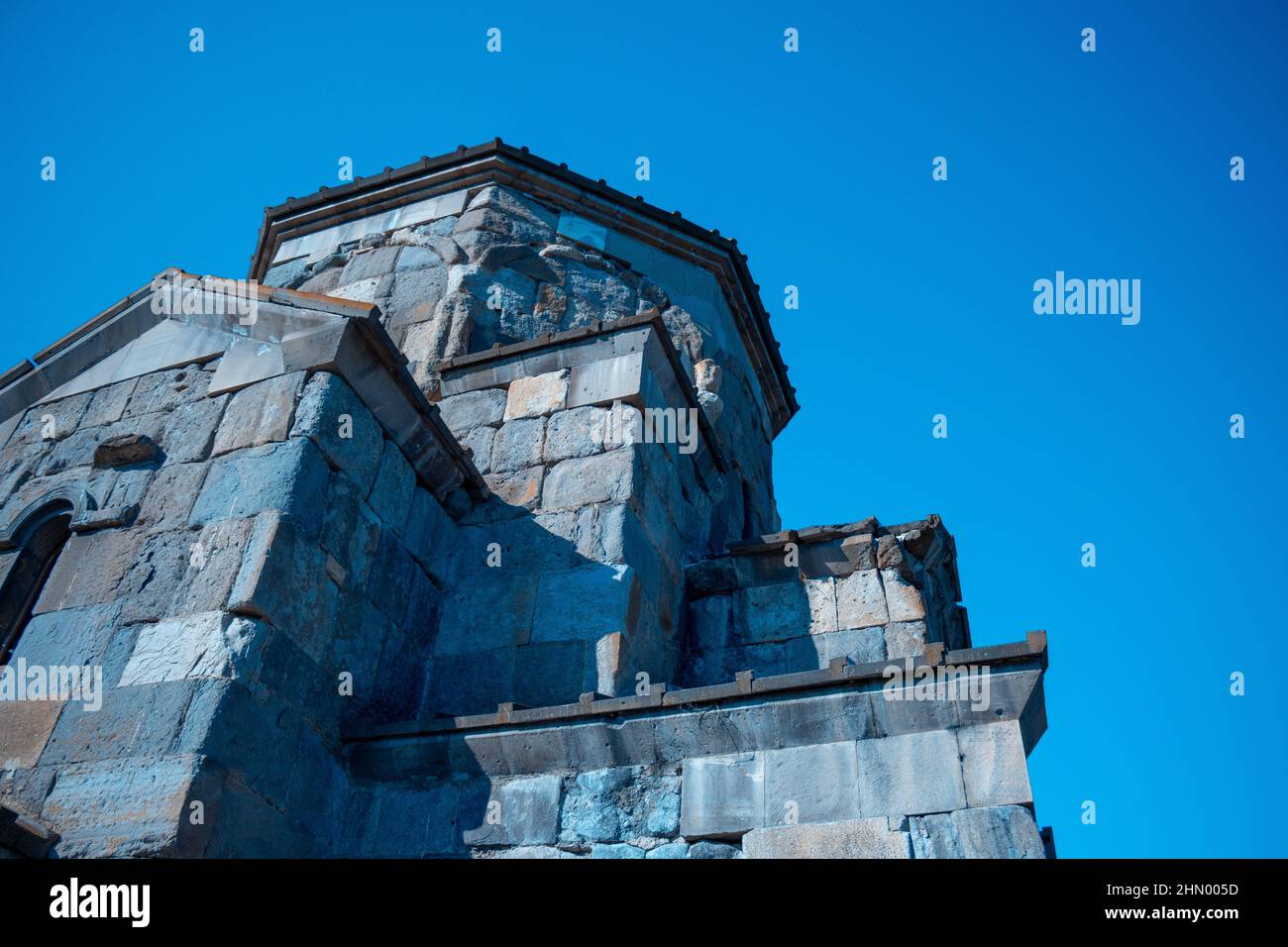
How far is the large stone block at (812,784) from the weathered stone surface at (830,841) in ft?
0.13

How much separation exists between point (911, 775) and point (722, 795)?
0.68 meters

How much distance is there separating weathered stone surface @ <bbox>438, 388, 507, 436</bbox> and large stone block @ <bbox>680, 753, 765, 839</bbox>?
8.95 ft

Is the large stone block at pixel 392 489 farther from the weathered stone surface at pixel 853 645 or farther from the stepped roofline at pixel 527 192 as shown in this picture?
the stepped roofline at pixel 527 192

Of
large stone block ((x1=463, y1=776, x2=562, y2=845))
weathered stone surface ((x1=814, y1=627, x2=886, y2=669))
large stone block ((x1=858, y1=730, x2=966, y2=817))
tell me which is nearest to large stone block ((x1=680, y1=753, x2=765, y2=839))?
large stone block ((x1=858, y1=730, x2=966, y2=817))

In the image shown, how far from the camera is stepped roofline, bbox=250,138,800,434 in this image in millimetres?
8242

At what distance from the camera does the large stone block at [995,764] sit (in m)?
3.61

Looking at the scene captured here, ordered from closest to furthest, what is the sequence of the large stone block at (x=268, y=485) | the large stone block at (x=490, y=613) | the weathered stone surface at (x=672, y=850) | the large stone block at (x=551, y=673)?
the weathered stone surface at (x=672, y=850) → the large stone block at (x=268, y=485) → the large stone block at (x=551, y=673) → the large stone block at (x=490, y=613)

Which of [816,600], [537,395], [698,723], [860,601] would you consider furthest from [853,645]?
[537,395]

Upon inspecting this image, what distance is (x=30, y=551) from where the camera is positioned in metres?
5.02

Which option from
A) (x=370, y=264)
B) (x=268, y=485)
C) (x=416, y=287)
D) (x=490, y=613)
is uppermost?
(x=370, y=264)
